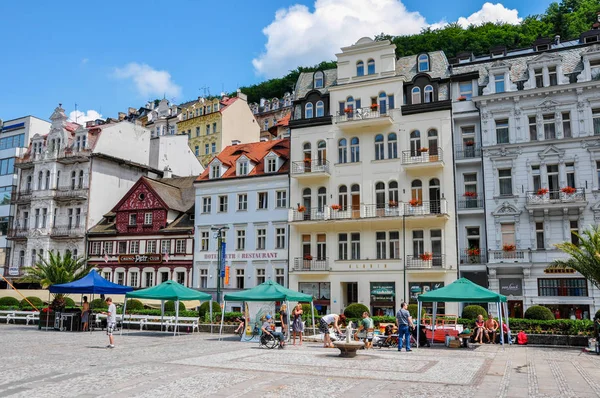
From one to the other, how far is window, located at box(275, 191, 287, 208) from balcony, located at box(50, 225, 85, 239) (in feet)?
65.5

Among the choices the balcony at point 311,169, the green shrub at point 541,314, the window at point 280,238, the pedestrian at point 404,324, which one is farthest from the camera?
the window at point 280,238

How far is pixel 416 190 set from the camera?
40594 mm

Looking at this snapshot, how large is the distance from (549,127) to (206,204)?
26.8m

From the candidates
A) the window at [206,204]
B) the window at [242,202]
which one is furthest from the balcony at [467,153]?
the window at [206,204]

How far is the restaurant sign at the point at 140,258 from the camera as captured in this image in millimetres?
48531

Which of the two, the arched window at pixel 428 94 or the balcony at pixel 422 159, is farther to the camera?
the arched window at pixel 428 94

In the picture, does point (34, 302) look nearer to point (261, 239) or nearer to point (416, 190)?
point (261, 239)

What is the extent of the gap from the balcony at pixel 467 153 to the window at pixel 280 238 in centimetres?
1416

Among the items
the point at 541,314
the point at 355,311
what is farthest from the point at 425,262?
the point at 541,314

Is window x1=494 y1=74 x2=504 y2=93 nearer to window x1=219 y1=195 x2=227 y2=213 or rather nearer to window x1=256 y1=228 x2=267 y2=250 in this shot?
window x1=256 y1=228 x2=267 y2=250

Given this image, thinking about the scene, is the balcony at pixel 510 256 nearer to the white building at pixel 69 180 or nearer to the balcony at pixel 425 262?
the balcony at pixel 425 262

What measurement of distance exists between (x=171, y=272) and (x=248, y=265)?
7.27m

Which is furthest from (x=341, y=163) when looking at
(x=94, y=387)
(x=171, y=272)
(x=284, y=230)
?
(x=94, y=387)

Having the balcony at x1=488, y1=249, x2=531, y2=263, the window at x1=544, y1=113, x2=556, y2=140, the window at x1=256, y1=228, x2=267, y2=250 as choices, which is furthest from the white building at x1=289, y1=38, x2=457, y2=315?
the window at x1=544, y1=113, x2=556, y2=140
